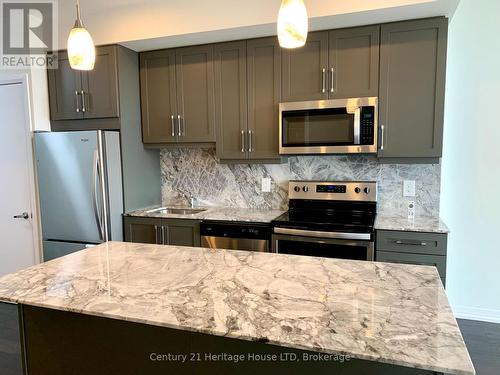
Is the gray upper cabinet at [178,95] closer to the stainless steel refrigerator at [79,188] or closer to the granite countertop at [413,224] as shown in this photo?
the stainless steel refrigerator at [79,188]

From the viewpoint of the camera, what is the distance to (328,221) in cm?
284

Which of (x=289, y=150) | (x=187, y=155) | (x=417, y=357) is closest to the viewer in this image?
(x=417, y=357)

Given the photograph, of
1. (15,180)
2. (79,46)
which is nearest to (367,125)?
(79,46)

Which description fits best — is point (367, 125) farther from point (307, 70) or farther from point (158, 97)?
point (158, 97)

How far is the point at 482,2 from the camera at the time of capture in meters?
2.92

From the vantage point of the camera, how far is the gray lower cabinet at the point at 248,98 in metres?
3.09

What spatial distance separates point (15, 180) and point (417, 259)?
3726 millimetres

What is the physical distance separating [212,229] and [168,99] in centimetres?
134

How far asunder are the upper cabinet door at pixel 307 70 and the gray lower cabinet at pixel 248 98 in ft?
0.26

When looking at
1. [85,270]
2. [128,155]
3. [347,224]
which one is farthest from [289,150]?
[85,270]

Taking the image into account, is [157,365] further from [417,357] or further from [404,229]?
[404,229]

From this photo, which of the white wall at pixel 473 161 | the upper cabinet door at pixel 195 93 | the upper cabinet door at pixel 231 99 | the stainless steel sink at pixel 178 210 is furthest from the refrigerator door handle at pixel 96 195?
the white wall at pixel 473 161

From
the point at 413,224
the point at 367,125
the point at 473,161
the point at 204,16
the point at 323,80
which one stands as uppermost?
the point at 204,16

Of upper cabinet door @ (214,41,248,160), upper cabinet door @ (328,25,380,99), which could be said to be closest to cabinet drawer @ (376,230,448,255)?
upper cabinet door @ (328,25,380,99)
